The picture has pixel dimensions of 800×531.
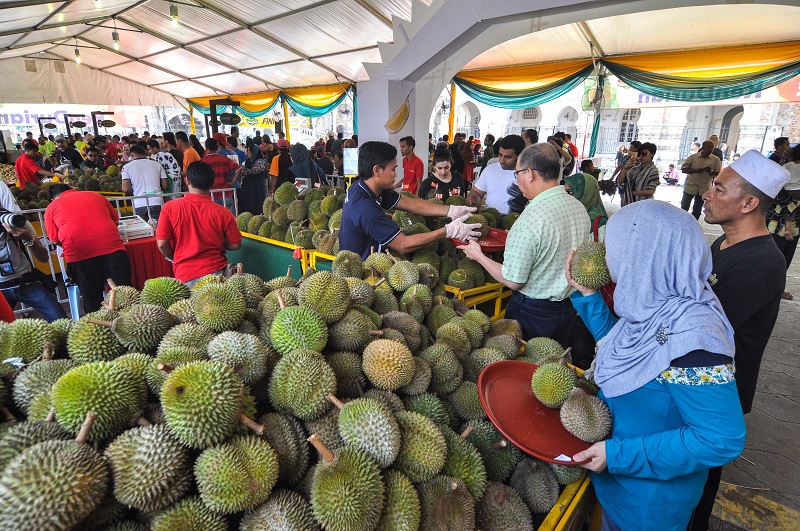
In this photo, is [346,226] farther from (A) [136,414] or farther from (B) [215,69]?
(B) [215,69]

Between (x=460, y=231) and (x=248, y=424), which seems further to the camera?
(x=460, y=231)

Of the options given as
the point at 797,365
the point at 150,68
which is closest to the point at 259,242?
the point at 797,365

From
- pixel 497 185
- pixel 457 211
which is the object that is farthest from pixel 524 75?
pixel 457 211

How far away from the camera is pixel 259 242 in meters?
5.32

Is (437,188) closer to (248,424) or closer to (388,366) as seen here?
(388,366)

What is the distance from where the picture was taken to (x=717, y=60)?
759cm

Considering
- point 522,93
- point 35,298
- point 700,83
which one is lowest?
point 35,298

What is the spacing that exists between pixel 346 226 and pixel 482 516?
2.52 meters

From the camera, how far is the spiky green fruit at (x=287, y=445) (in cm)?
127

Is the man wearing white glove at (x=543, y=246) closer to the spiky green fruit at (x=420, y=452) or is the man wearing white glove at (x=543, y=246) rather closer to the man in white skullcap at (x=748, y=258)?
the man in white skullcap at (x=748, y=258)

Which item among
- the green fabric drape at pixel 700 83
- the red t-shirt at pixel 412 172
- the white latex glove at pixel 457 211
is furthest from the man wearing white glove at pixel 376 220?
the green fabric drape at pixel 700 83

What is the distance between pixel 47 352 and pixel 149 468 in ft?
2.22

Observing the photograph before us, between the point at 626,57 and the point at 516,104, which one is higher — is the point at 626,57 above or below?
above

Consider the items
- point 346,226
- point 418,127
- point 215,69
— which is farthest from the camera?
point 215,69
